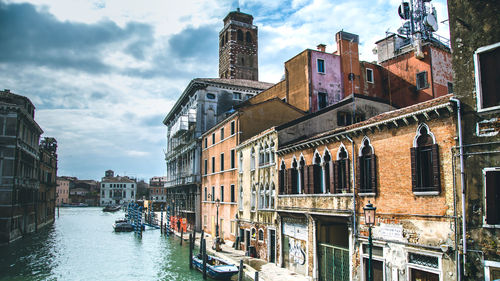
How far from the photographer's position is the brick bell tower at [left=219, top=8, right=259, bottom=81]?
172ft

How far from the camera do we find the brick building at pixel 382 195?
32.5 feet

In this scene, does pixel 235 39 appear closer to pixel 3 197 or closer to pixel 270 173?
pixel 3 197

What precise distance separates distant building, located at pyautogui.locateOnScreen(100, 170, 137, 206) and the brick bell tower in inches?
3138

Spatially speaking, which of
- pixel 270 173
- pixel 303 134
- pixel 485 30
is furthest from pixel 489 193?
pixel 270 173

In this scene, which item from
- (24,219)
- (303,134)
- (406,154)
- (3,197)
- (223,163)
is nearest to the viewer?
(406,154)

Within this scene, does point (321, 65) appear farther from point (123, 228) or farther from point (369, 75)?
point (123, 228)

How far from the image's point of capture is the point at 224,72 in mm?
53625

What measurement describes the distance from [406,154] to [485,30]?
3.66 metres

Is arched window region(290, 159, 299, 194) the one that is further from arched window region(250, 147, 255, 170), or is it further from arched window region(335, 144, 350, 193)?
arched window region(250, 147, 255, 170)

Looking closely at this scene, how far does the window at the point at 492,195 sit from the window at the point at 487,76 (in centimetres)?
150

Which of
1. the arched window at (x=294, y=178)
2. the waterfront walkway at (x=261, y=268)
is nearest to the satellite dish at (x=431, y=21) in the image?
the arched window at (x=294, y=178)

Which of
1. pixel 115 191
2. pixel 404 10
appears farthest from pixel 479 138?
pixel 115 191

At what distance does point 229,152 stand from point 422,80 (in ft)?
43.0

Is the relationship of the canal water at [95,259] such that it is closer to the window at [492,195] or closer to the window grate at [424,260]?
the window grate at [424,260]
